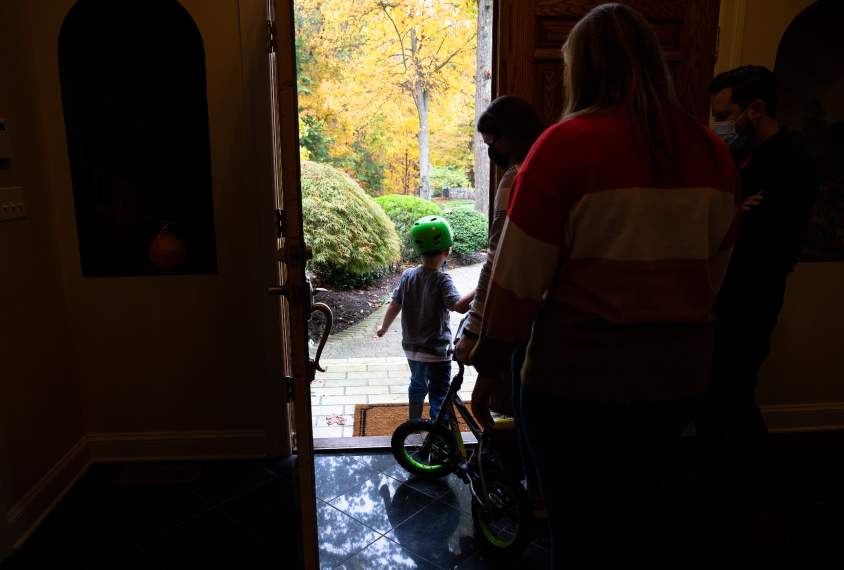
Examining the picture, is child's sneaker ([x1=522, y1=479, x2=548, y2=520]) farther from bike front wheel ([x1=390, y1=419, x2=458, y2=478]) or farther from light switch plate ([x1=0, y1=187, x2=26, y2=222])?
light switch plate ([x1=0, y1=187, x2=26, y2=222])

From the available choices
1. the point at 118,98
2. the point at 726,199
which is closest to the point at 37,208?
the point at 118,98

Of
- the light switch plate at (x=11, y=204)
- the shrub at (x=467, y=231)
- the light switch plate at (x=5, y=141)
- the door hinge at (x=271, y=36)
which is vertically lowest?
the shrub at (x=467, y=231)

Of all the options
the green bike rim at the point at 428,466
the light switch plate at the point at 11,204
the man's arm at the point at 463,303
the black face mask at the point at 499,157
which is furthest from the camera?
the green bike rim at the point at 428,466

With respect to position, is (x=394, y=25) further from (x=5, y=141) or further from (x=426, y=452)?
(x=426, y=452)

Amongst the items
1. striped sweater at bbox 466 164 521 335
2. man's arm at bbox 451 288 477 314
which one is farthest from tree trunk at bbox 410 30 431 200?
striped sweater at bbox 466 164 521 335

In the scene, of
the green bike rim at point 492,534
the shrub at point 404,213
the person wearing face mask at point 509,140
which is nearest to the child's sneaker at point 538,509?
the green bike rim at point 492,534

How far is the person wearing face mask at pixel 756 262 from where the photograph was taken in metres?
2.02

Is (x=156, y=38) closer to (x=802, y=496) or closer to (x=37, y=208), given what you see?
(x=37, y=208)

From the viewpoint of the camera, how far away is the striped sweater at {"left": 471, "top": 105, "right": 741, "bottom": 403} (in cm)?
104

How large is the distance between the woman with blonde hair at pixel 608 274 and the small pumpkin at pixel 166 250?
1.92m

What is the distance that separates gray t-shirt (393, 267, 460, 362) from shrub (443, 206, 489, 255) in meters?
7.20

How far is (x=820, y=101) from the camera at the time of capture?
283 cm

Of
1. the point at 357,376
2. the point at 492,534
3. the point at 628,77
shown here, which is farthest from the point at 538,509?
the point at 357,376

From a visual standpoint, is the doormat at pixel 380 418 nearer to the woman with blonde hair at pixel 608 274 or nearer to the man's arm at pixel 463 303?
the man's arm at pixel 463 303
